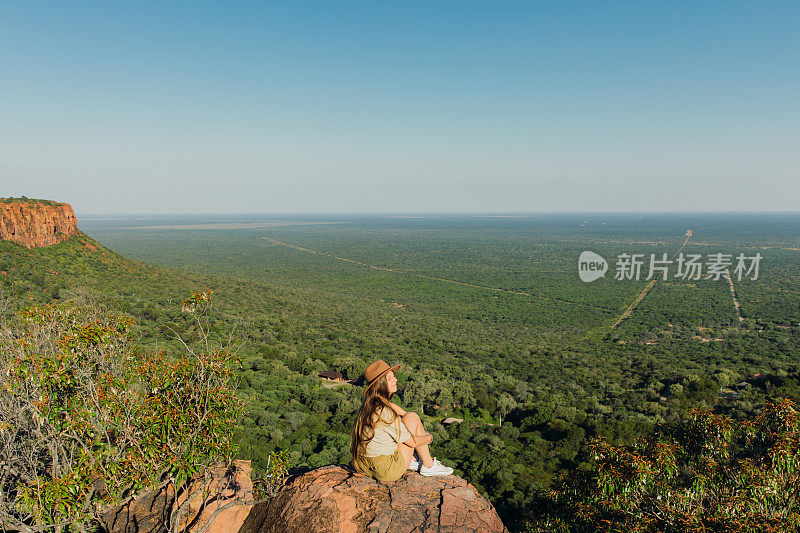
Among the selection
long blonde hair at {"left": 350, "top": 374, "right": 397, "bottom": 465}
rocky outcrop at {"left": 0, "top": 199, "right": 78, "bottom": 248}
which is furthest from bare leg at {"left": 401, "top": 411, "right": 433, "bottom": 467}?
rocky outcrop at {"left": 0, "top": 199, "right": 78, "bottom": 248}

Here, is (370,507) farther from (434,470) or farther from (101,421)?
(101,421)

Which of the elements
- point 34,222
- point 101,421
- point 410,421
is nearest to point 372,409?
point 410,421

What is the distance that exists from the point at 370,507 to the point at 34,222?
4556 cm

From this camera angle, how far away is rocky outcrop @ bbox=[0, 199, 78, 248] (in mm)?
34250

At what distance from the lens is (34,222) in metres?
36.5

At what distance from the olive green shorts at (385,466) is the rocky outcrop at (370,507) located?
200 millimetres

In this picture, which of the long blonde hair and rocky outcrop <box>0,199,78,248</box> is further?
rocky outcrop <box>0,199,78,248</box>

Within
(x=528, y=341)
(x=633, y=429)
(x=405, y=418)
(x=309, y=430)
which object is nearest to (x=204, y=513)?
(x=405, y=418)

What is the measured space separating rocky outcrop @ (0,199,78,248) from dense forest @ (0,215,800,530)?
130 cm

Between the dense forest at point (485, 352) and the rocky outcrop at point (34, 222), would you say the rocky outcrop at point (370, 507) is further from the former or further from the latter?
the rocky outcrop at point (34, 222)

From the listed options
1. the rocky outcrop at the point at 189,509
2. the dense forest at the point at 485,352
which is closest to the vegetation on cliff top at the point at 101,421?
the rocky outcrop at the point at 189,509

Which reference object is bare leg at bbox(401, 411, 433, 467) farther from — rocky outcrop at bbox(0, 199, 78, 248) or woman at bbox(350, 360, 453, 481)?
rocky outcrop at bbox(0, 199, 78, 248)

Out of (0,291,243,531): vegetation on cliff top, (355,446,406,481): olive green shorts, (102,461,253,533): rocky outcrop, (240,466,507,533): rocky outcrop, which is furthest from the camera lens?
(102,461,253,533): rocky outcrop

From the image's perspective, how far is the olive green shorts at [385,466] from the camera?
5.05 m
